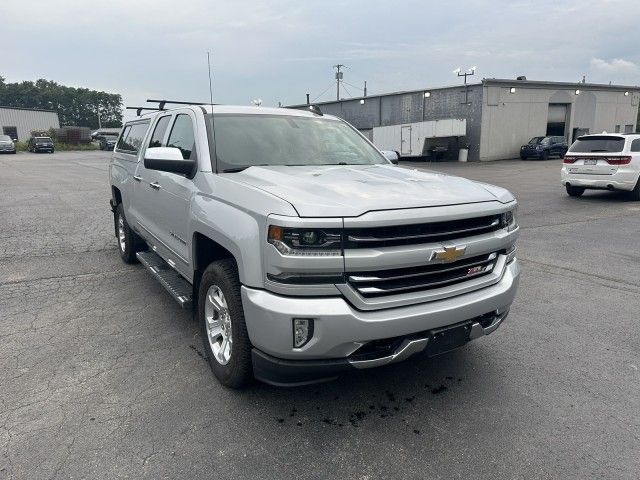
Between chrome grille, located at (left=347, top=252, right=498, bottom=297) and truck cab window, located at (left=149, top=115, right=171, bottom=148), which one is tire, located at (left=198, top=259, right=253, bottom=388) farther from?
truck cab window, located at (left=149, top=115, right=171, bottom=148)

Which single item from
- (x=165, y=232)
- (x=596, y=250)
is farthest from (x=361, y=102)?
(x=165, y=232)

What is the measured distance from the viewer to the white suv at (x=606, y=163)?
38.8 feet

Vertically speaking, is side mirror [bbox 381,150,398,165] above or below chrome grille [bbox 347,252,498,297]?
above

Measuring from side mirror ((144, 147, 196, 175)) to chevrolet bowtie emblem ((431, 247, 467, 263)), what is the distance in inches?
76.4

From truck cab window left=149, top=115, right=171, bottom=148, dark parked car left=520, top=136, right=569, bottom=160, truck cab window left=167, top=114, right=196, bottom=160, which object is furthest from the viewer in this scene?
dark parked car left=520, top=136, right=569, bottom=160

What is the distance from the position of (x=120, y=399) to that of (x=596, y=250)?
7062 millimetres

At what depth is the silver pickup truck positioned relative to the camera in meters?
2.50

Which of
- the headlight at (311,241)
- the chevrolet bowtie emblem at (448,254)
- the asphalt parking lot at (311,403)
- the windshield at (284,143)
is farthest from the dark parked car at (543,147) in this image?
the headlight at (311,241)

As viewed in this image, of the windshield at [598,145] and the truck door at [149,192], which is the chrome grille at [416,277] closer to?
the truck door at [149,192]

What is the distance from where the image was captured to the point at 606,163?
478 inches

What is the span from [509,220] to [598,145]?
11022mm

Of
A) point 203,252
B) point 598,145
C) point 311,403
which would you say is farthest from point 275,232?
point 598,145

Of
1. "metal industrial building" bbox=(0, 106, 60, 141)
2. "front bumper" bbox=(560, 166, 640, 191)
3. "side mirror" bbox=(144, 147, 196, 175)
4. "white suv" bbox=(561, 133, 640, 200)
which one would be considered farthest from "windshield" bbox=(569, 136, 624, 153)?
"metal industrial building" bbox=(0, 106, 60, 141)

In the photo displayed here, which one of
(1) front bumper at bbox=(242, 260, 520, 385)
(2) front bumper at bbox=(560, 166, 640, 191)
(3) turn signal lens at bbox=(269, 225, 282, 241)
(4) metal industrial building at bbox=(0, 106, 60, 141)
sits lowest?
(2) front bumper at bbox=(560, 166, 640, 191)
